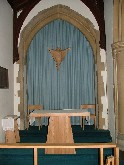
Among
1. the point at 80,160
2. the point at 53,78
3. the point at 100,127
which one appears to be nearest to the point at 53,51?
the point at 53,78

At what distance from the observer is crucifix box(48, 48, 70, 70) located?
843 cm

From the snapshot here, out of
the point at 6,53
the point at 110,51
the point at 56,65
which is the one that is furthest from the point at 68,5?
the point at 6,53

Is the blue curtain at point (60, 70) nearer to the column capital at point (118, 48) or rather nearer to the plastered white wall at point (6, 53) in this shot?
the plastered white wall at point (6, 53)

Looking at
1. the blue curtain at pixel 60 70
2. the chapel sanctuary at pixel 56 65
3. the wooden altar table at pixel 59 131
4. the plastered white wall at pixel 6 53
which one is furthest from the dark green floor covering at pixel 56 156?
the blue curtain at pixel 60 70

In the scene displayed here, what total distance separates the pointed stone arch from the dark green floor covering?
3.22ft

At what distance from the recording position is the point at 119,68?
18.9 feet

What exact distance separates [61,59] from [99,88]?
1.68 meters

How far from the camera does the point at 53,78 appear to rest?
8.52 metres

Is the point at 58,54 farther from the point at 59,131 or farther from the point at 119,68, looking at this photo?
the point at 59,131

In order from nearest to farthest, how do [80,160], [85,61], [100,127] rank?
[80,160] → [100,127] → [85,61]

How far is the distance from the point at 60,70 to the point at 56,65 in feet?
0.71

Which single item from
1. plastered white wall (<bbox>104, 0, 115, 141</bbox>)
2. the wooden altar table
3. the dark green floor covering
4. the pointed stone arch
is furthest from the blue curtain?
the wooden altar table

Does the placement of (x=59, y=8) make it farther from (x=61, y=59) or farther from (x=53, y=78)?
(x=53, y=78)

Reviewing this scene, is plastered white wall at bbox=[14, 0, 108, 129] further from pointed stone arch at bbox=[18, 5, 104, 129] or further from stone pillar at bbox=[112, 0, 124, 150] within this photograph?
stone pillar at bbox=[112, 0, 124, 150]
